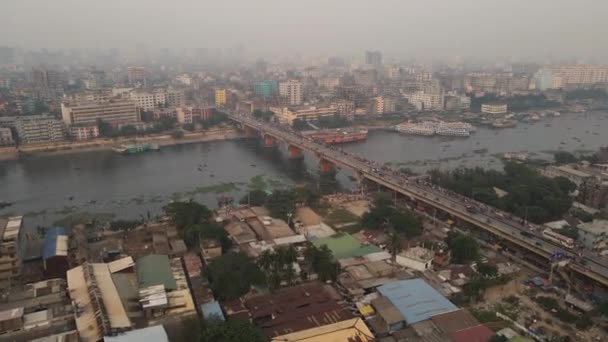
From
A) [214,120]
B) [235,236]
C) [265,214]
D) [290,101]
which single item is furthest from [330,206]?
[290,101]

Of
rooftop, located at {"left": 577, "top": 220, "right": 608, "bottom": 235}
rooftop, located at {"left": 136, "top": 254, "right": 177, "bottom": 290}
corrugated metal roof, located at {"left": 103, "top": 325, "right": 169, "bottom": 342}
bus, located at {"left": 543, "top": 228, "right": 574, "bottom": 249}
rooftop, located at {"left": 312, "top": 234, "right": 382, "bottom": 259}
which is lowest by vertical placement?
rooftop, located at {"left": 312, "top": 234, "right": 382, "bottom": 259}

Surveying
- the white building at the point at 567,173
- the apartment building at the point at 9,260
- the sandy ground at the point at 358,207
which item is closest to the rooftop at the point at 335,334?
the apartment building at the point at 9,260

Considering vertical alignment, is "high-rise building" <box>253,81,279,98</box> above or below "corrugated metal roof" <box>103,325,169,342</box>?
above

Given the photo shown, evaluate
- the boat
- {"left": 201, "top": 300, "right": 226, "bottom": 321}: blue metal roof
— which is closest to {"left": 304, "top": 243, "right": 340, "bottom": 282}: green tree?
{"left": 201, "top": 300, "right": 226, "bottom": 321}: blue metal roof

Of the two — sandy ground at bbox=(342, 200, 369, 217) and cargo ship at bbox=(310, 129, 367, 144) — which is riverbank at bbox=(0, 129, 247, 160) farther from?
sandy ground at bbox=(342, 200, 369, 217)

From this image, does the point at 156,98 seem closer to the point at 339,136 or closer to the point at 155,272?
the point at 339,136

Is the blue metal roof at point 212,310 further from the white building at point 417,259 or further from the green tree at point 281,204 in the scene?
the green tree at point 281,204

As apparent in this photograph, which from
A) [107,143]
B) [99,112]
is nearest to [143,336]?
[107,143]
